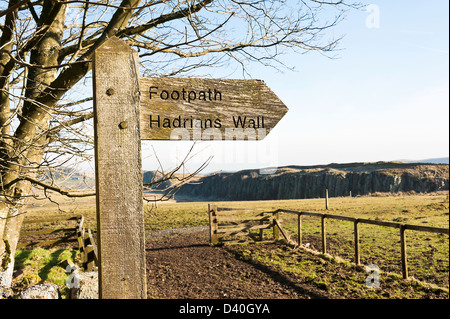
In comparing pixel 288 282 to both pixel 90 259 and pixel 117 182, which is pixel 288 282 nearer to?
pixel 90 259

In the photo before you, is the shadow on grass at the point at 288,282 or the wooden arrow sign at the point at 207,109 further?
the shadow on grass at the point at 288,282

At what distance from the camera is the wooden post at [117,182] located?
1.81 metres

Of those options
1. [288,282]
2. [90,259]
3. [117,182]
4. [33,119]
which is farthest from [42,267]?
[117,182]

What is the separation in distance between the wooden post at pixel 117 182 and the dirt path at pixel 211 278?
4.99 meters

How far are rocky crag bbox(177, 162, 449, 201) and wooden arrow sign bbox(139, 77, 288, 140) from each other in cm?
5485

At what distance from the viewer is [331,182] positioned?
79.5 metres

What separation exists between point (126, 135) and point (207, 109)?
509 mm

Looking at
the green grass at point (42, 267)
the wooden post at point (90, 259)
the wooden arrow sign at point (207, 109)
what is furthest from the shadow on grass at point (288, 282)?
the wooden arrow sign at point (207, 109)

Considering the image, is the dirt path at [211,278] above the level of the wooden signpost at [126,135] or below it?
below

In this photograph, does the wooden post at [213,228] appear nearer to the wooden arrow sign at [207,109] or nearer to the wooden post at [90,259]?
the wooden post at [90,259]

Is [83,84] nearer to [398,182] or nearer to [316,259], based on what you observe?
[316,259]
